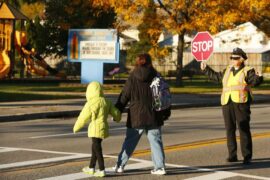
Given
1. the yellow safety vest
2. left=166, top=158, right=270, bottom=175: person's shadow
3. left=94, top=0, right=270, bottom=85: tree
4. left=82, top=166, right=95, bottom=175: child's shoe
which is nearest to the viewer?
left=82, top=166, right=95, bottom=175: child's shoe

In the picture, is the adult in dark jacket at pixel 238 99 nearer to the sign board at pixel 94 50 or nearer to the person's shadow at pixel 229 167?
the person's shadow at pixel 229 167

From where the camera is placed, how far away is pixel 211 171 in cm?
953

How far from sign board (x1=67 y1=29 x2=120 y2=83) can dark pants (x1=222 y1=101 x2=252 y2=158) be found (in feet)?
78.7

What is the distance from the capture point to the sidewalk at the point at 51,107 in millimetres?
19422

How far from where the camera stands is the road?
9258 millimetres

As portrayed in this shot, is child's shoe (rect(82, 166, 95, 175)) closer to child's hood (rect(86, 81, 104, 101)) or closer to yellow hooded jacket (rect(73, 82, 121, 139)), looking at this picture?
yellow hooded jacket (rect(73, 82, 121, 139))

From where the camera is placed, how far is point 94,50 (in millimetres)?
35062

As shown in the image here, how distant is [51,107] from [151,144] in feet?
43.5

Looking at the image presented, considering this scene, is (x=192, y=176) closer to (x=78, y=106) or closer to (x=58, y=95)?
(x=78, y=106)

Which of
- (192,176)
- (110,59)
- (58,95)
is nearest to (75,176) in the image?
(192,176)

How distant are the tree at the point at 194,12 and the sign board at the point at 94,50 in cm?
153

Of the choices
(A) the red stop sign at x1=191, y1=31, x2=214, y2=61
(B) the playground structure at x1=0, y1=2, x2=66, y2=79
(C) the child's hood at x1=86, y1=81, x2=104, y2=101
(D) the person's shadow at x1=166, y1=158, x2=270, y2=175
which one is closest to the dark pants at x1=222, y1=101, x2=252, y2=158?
(D) the person's shadow at x1=166, y1=158, x2=270, y2=175

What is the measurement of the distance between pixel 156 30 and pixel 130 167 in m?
26.2

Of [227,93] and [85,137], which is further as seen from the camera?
[85,137]
